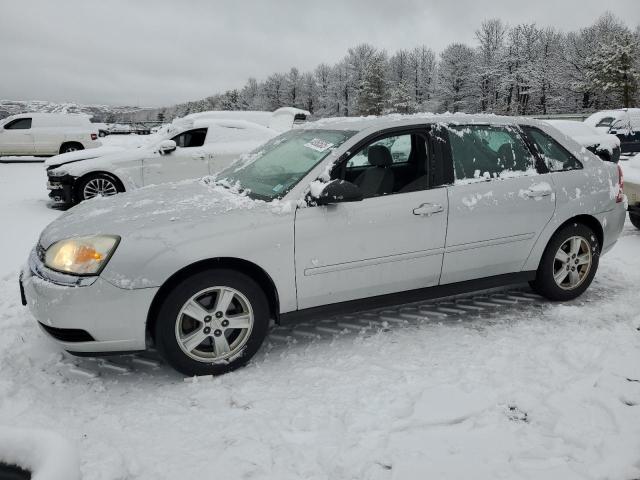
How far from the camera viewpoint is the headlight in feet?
9.87

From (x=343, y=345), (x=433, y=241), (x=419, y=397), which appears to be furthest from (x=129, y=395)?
(x=433, y=241)

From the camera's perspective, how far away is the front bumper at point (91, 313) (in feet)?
9.73

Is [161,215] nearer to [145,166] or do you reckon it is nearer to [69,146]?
[145,166]

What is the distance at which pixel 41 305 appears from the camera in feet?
10.0

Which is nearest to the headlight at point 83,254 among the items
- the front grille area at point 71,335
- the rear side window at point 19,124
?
the front grille area at point 71,335

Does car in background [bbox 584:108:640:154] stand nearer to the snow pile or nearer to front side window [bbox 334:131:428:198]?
front side window [bbox 334:131:428:198]

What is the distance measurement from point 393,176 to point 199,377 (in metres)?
1.97

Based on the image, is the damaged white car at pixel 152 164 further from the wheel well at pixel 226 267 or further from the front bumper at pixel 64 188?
the wheel well at pixel 226 267

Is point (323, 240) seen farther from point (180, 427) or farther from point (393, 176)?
point (180, 427)

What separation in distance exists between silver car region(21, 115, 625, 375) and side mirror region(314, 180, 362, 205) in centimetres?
1

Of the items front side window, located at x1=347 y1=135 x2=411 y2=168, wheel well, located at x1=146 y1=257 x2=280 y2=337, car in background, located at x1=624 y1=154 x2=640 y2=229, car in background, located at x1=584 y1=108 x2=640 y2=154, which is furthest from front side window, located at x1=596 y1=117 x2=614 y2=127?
wheel well, located at x1=146 y1=257 x2=280 y2=337

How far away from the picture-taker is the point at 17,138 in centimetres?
1827

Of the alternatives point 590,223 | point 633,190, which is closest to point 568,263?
point 590,223

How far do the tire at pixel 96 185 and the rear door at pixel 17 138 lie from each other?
1137 cm
